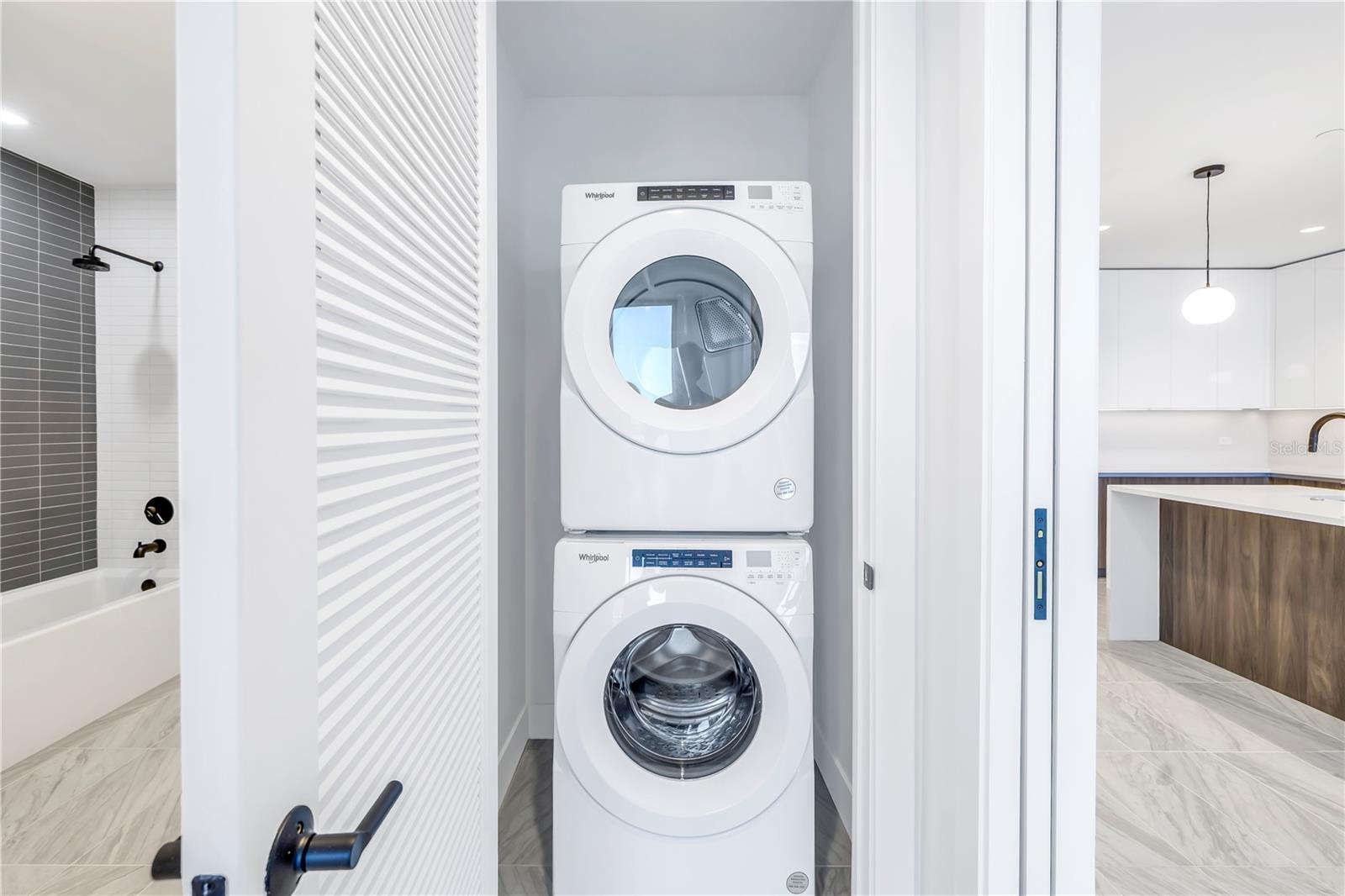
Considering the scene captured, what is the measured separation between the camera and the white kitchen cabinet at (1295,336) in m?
0.54

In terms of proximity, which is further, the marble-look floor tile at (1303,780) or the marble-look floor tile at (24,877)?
the marble-look floor tile at (24,877)

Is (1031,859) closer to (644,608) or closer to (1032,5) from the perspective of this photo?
(644,608)

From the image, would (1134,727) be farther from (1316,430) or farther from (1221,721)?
(1316,430)

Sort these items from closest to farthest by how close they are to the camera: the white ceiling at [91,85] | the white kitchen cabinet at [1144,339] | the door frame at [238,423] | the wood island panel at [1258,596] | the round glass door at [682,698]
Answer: the door frame at [238,423]
the wood island panel at [1258,596]
the white kitchen cabinet at [1144,339]
the round glass door at [682,698]
the white ceiling at [91,85]

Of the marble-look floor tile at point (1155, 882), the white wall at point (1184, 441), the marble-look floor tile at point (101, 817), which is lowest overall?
the marble-look floor tile at point (101, 817)

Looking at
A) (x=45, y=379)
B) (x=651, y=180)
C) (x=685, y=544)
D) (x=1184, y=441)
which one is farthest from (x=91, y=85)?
(x=1184, y=441)

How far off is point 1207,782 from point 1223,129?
28.9 inches

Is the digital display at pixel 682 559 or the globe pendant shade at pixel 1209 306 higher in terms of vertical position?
the globe pendant shade at pixel 1209 306

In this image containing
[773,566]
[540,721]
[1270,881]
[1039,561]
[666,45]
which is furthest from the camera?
[540,721]

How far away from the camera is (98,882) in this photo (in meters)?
1.46

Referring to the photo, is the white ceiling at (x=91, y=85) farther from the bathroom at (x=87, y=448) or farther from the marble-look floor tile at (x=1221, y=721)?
the marble-look floor tile at (x=1221, y=721)

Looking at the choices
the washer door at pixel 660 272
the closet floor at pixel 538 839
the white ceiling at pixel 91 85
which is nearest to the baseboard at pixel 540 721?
the closet floor at pixel 538 839

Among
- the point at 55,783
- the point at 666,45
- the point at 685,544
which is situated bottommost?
the point at 55,783

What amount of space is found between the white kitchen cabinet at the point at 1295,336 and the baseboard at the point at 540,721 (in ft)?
7.40
